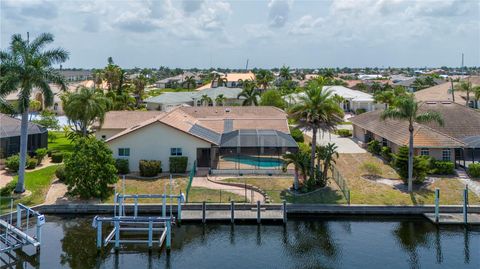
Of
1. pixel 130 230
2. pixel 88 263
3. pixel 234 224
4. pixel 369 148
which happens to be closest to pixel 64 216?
pixel 130 230

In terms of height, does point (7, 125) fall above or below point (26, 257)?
above

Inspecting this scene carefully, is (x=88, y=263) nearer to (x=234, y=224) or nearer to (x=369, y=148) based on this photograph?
(x=234, y=224)

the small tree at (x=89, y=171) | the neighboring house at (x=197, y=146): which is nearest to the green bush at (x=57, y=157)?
the neighboring house at (x=197, y=146)

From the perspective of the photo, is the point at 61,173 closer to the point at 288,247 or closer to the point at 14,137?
the point at 14,137

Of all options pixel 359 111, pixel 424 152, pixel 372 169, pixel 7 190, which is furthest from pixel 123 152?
pixel 359 111

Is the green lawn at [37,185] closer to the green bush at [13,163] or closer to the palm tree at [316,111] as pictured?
the green bush at [13,163]

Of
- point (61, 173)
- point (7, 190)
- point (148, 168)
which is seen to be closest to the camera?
point (7, 190)

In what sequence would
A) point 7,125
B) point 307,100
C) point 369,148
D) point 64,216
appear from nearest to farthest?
point 64,216, point 307,100, point 7,125, point 369,148
